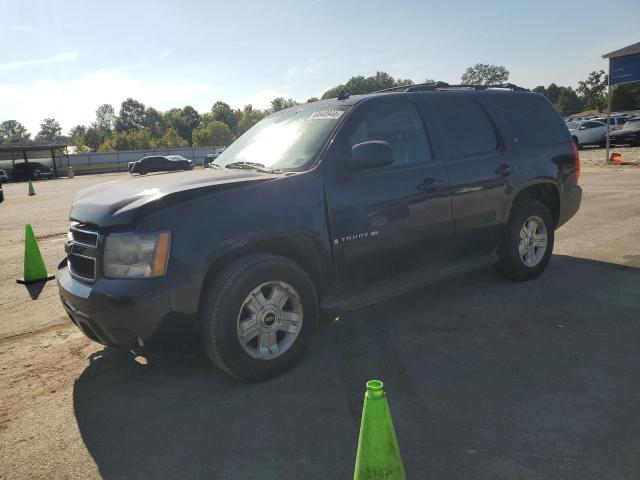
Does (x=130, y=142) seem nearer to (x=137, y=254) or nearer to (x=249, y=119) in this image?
(x=249, y=119)

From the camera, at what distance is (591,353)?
11.7 feet

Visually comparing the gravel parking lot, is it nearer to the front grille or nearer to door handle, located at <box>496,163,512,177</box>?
the front grille

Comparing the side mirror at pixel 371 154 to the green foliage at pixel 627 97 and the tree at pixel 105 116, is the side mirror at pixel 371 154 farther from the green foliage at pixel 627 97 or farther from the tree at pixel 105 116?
the tree at pixel 105 116

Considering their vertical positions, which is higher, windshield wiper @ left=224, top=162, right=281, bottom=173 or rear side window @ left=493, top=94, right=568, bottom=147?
rear side window @ left=493, top=94, right=568, bottom=147

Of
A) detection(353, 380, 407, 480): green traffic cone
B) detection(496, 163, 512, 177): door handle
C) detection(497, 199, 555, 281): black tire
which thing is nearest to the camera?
detection(353, 380, 407, 480): green traffic cone

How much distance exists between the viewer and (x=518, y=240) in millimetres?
4969

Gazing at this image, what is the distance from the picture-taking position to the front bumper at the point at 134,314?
116 inches

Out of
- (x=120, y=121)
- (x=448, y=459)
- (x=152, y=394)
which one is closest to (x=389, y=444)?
(x=448, y=459)

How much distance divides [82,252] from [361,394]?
2.07m

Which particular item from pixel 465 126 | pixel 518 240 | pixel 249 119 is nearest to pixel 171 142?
pixel 249 119

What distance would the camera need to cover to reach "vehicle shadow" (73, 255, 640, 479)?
8.14ft

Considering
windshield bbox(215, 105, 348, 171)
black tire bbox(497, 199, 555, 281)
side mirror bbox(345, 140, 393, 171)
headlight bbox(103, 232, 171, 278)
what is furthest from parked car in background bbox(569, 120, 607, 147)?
headlight bbox(103, 232, 171, 278)

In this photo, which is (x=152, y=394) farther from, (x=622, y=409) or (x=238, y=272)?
(x=622, y=409)

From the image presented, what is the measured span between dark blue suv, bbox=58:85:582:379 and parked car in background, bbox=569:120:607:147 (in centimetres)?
2752
